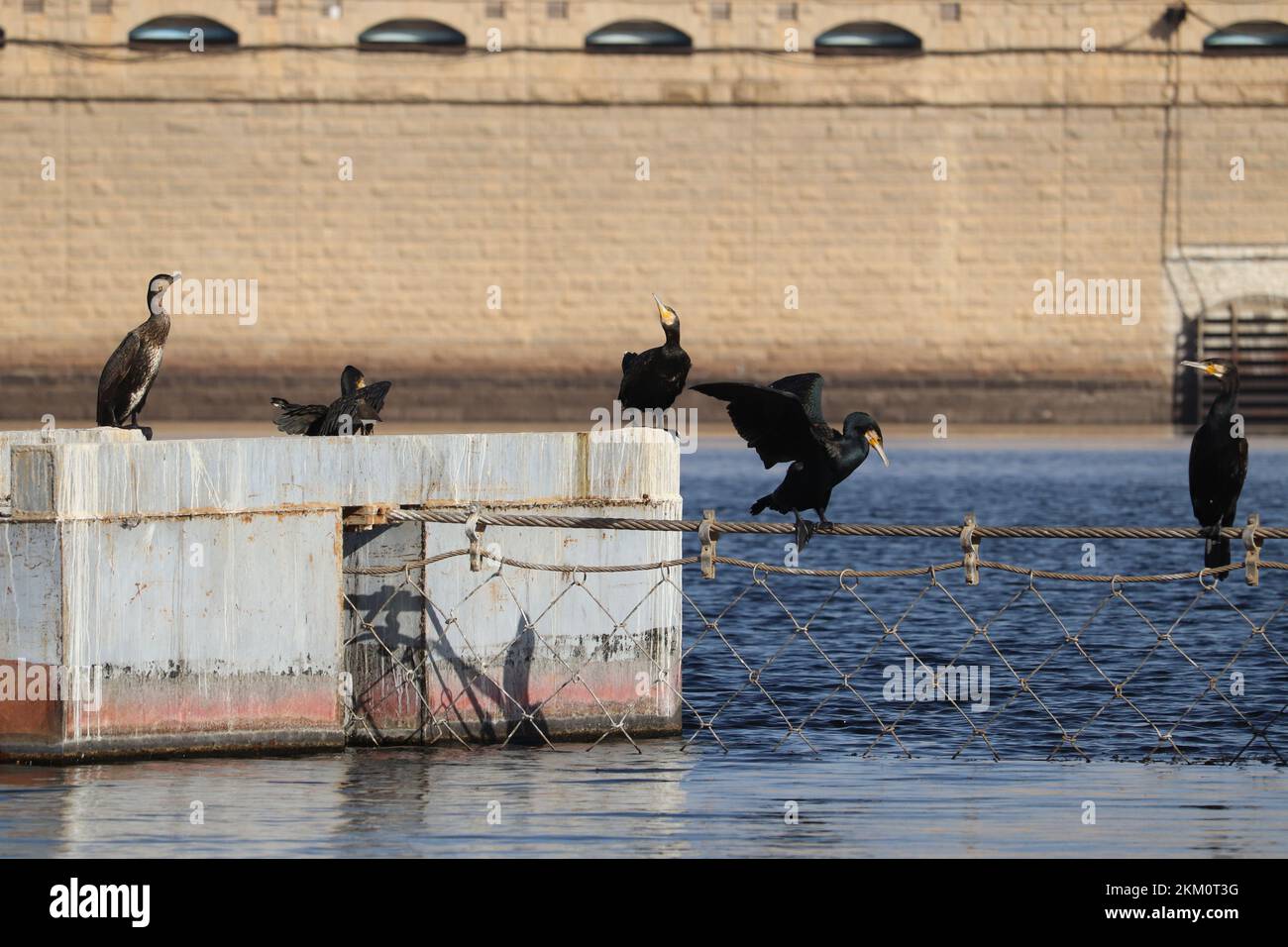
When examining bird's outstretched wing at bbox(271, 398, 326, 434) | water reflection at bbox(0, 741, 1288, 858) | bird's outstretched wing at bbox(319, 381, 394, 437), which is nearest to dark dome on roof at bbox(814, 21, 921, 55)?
bird's outstretched wing at bbox(319, 381, 394, 437)

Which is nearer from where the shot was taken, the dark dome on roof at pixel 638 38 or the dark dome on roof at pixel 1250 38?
the dark dome on roof at pixel 638 38

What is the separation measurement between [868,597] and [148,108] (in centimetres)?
2893

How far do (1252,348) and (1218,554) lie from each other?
3852 cm

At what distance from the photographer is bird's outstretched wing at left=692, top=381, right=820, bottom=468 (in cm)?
1149

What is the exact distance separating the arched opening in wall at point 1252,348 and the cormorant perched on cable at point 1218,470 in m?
36.8

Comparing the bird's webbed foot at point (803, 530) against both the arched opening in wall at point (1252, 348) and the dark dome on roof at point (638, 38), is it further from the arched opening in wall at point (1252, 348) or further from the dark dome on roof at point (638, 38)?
the arched opening in wall at point (1252, 348)

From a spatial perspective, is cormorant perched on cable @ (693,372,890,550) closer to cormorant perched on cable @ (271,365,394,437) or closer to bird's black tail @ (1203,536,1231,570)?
bird's black tail @ (1203,536,1231,570)

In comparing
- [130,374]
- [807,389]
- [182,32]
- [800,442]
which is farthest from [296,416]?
[182,32]

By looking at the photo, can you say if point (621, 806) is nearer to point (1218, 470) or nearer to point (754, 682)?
point (754, 682)

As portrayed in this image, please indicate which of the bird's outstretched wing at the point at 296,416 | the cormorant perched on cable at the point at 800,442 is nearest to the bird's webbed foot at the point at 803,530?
the cormorant perched on cable at the point at 800,442

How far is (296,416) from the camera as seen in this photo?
45.4ft

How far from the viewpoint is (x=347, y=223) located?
157ft

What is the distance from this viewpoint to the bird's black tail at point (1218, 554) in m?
12.4
